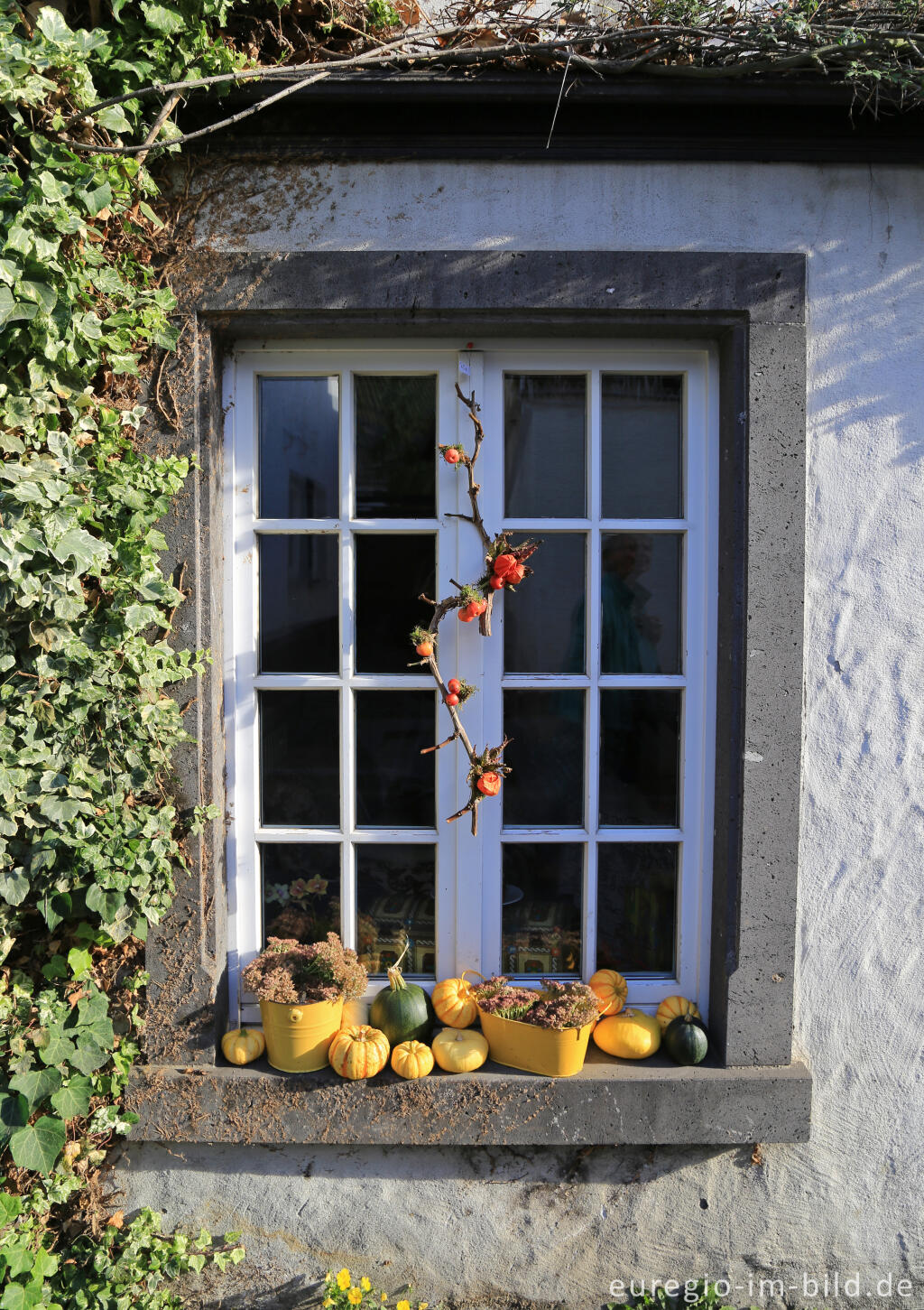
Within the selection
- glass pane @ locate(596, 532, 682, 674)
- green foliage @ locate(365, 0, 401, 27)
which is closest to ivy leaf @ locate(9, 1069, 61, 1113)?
glass pane @ locate(596, 532, 682, 674)

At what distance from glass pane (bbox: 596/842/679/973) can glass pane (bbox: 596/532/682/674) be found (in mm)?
589

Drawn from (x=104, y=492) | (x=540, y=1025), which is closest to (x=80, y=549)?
(x=104, y=492)

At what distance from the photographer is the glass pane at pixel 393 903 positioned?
2.55 meters

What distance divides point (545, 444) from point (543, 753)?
3.23 feet

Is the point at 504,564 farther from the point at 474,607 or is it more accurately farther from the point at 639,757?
the point at 639,757

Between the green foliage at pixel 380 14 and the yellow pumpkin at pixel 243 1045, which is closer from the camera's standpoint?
the green foliage at pixel 380 14

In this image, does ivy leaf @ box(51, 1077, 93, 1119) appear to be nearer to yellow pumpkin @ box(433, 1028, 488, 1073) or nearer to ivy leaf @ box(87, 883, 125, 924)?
ivy leaf @ box(87, 883, 125, 924)

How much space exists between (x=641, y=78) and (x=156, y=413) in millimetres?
1680

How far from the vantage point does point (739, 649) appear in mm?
2393

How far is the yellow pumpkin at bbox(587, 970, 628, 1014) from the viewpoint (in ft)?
8.09

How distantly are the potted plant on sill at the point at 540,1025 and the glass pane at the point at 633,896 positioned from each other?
0.22 metres

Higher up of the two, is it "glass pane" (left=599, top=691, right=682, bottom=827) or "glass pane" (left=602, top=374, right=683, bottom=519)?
"glass pane" (left=602, top=374, right=683, bottom=519)

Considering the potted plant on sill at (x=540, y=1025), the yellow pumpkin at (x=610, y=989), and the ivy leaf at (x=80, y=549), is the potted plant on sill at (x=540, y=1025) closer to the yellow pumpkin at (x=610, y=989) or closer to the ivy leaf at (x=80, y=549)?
the yellow pumpkin at (x=610, y=989)

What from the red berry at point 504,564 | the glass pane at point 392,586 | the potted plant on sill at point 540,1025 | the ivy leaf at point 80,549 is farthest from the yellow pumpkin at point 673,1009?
the ivy leaf at point 80,549
